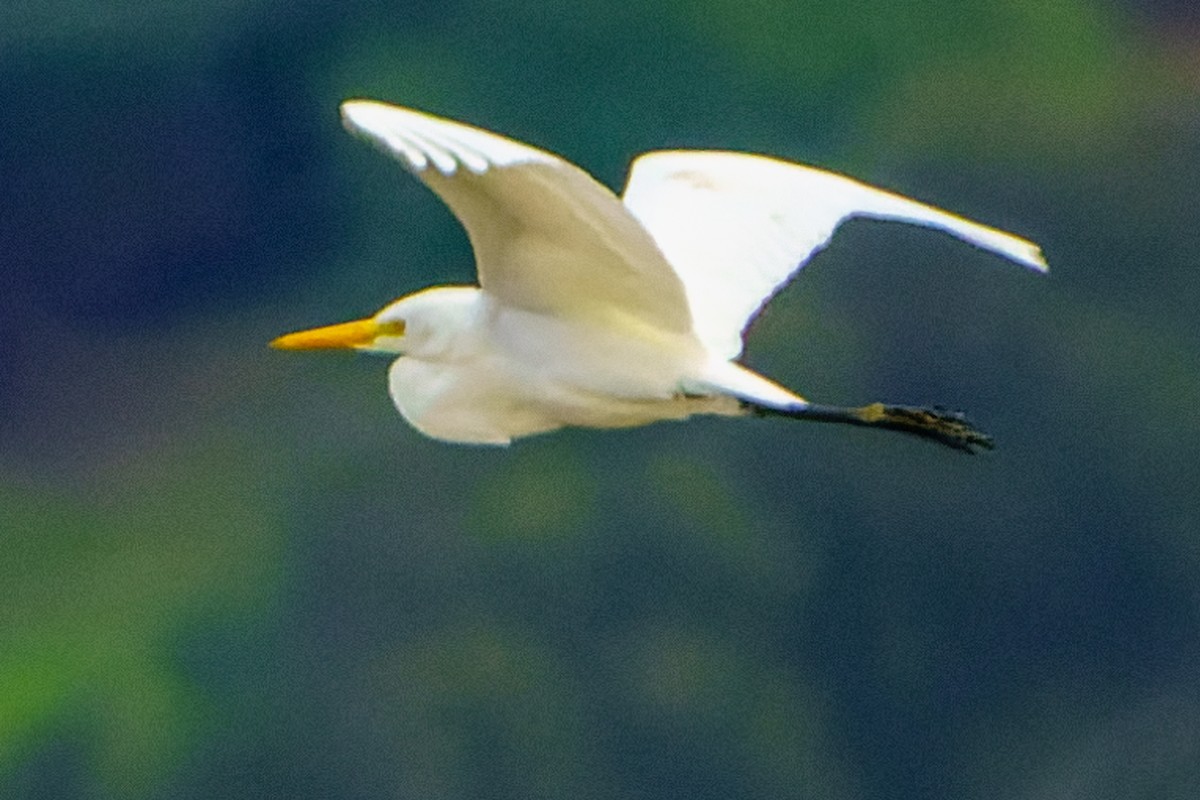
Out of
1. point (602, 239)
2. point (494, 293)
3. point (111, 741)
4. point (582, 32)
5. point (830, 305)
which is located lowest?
Result: point (111, 741)

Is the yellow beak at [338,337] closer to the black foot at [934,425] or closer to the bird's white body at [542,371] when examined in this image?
the bird's white body at [542,371]

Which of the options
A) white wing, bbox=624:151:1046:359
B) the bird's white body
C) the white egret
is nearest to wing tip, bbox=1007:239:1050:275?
the white egret

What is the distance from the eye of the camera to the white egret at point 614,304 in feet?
7.16

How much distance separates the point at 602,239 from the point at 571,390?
23cm

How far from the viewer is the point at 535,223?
2180mm

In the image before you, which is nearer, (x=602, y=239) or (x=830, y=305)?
(x=602, y=239)

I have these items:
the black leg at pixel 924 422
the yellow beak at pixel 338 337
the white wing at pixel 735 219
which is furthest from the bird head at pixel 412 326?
the black leg at pixel 924 422

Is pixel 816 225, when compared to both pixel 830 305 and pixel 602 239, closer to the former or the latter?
pixel 602 239

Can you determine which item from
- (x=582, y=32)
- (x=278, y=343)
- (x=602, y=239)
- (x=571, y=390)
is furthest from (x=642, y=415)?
(x=582, y=32)

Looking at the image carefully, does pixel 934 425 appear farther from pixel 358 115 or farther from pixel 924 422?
pixel 358 115

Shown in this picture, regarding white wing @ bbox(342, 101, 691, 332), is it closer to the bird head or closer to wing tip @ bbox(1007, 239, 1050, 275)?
the bird head

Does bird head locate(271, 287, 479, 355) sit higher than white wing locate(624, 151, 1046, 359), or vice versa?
white wing locate(624, 151, 1046, 359)

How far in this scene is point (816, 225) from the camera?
8.45 ft

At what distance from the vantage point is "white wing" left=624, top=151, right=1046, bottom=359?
2.52m
